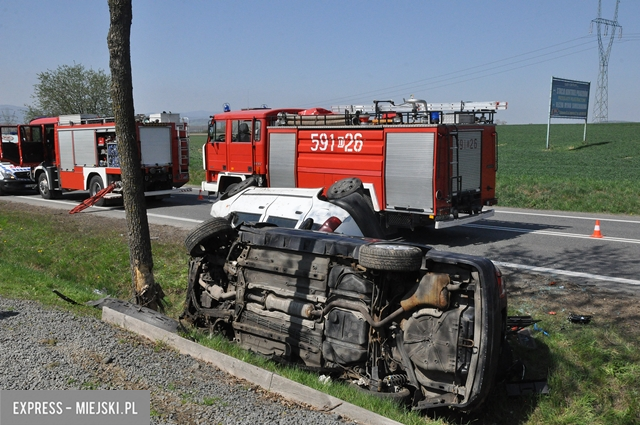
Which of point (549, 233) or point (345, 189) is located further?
point (549, 233)

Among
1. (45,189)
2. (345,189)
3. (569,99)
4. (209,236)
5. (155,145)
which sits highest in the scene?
(569,99)

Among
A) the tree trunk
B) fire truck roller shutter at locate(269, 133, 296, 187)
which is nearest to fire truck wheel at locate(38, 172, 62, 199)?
fire truck roller shutter at locate(269, 133, 296, 187)

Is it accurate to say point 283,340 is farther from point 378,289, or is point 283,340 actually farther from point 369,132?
point 369,132

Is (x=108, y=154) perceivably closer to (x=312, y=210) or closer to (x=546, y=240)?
(x=312, y=210)

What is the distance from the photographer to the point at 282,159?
48.2 feet

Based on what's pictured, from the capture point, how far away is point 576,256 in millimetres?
10367

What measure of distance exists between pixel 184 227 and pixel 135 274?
272 inches

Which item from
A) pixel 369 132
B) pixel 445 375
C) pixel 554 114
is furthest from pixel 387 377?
pixel 554 114

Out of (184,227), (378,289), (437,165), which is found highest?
(437,165)

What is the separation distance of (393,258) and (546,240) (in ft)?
25.8

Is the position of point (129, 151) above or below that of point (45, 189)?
above

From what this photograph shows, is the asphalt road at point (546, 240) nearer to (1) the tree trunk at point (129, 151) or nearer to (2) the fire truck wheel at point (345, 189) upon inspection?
(2) the fire truck wheel at point (345, 189)

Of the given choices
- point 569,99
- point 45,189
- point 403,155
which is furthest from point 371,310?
point 569,99

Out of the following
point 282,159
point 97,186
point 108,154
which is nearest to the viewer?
point 282,159
